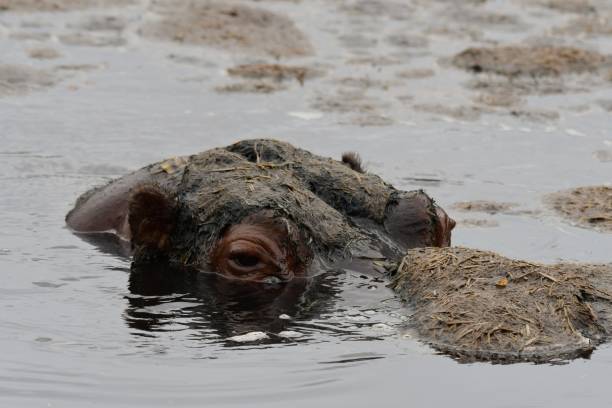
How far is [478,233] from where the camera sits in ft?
41.8

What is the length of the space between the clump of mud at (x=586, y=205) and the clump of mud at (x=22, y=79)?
667cm

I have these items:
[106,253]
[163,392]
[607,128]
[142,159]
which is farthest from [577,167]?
[163,392]

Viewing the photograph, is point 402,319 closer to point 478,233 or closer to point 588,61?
point 478,233

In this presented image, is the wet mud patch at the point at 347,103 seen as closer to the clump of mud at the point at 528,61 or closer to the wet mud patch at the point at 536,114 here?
the wet mud patch at the point at 536,114

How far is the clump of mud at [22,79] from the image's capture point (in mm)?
16953

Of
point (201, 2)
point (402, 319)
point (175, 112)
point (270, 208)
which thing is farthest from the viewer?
point (201, 2)

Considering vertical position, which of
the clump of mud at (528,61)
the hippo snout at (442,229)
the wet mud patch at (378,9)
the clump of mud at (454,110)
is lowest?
the hippo snout at (442,229)

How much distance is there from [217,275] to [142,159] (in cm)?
476

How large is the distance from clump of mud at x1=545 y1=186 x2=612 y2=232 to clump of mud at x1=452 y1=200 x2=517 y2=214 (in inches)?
18.3

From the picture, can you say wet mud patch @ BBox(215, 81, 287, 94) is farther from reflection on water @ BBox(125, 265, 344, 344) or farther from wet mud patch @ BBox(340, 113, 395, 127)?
reflection on water @ BBox(125, 265, 344, 344)

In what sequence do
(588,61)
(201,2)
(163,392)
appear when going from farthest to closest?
(201,2) < (588,61) < (163,392)

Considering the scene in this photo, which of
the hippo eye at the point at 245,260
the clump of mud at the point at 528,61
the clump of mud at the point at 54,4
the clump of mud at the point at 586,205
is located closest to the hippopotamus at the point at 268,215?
the hippo eye at the point at 245,260

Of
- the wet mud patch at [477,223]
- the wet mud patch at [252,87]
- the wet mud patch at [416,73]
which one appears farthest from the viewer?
the wet mud patch at [416,73]

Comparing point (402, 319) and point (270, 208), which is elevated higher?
point (270, 208)
